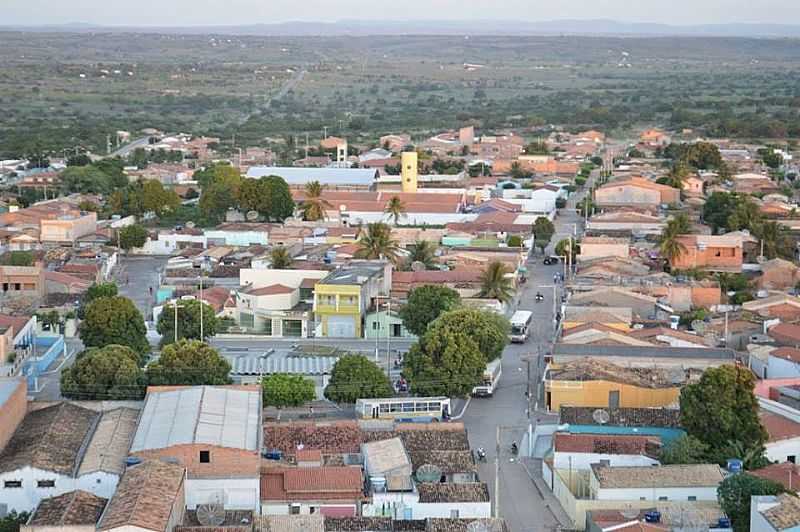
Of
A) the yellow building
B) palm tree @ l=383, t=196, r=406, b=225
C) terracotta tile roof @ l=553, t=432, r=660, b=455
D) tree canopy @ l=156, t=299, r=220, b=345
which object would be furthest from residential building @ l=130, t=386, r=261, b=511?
palm tree @ l=383, t=196, r=406, b=225

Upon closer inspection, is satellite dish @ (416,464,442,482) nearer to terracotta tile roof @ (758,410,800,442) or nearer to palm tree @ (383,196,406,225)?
terracotta tile roof @ (758,410,800,442)

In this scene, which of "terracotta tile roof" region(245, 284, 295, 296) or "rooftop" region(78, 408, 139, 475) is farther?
"terracotta tile roof" region(245, 284, 295, 296)

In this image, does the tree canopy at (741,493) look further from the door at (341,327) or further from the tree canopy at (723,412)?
the door at (341,327)

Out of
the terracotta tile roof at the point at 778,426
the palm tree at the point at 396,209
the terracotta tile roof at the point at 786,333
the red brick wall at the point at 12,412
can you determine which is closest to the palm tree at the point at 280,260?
the palm tree at the point at 396,209

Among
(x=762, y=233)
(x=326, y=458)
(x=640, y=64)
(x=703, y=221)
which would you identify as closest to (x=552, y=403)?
(x=326, y=458)

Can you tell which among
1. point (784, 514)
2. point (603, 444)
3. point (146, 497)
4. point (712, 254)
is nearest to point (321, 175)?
point (712, 254)

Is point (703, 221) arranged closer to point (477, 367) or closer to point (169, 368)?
point (477, 367)
